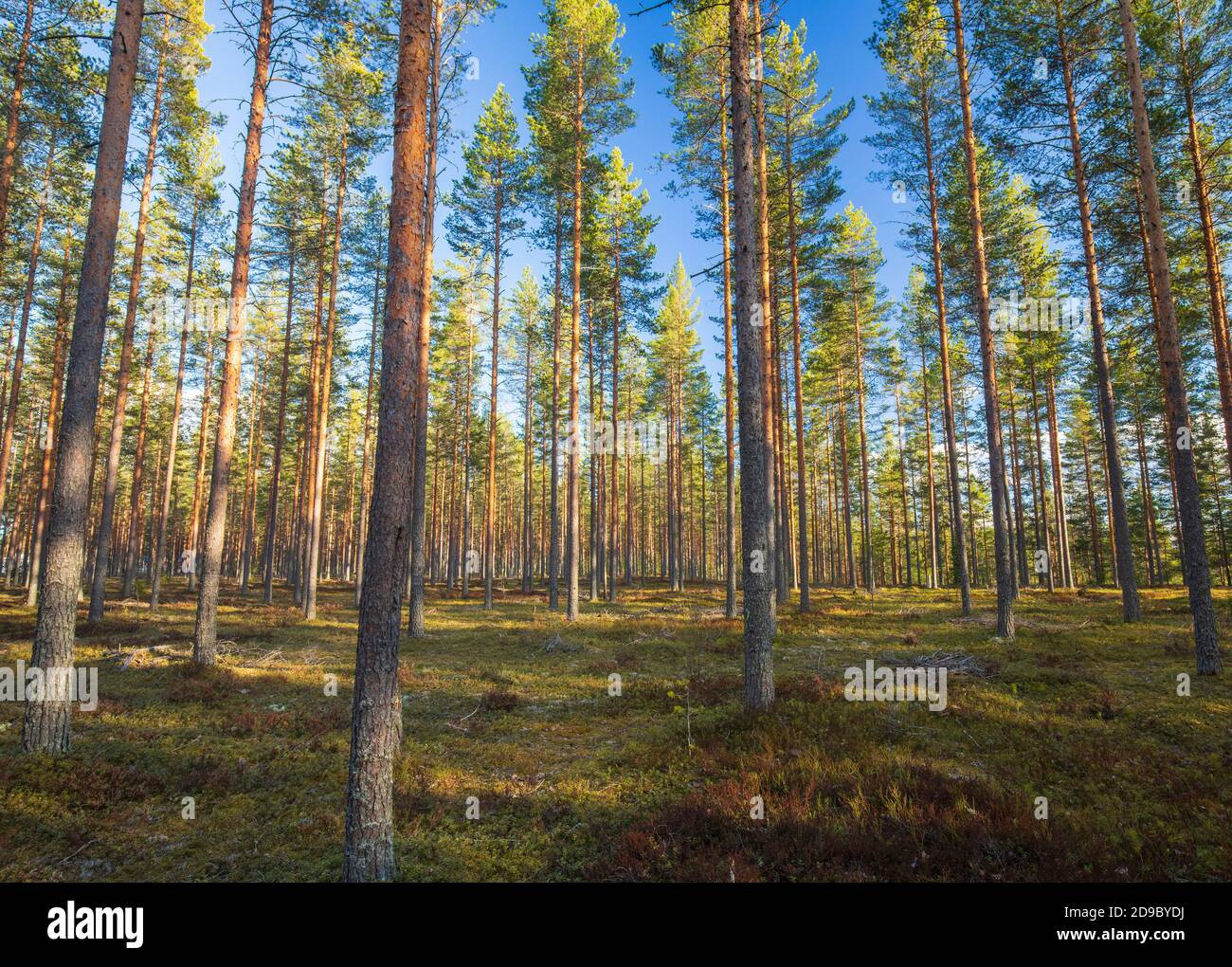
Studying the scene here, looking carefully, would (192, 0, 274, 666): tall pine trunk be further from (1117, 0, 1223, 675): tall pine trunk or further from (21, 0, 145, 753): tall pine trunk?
(1117, 0, 1223, 675): tall pine trunk

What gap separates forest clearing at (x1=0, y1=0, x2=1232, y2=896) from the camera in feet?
16.1

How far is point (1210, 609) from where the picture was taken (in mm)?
9641

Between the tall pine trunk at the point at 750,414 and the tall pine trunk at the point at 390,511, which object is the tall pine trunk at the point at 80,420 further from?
the tall pine trunk at the point at 750,414

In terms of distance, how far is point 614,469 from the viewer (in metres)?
26.0

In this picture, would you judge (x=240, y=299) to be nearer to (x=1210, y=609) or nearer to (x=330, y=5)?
(x=330, y=5)

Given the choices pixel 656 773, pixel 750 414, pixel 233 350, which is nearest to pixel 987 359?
pixel 750 414

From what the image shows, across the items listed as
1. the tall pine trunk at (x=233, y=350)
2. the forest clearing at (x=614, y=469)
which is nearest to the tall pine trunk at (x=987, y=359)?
the forest clearing at (x=614, y=469)

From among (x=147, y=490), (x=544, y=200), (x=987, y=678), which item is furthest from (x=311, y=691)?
(x=147, y=490)

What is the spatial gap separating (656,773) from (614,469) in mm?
19800

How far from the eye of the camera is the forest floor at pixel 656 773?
470 cm

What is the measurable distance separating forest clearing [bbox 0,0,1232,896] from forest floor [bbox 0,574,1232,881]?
0.06 metres

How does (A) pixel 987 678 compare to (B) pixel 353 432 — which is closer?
(A) pixel 987 678

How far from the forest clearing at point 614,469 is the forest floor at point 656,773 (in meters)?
0.06

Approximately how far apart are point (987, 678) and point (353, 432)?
4313 cm
